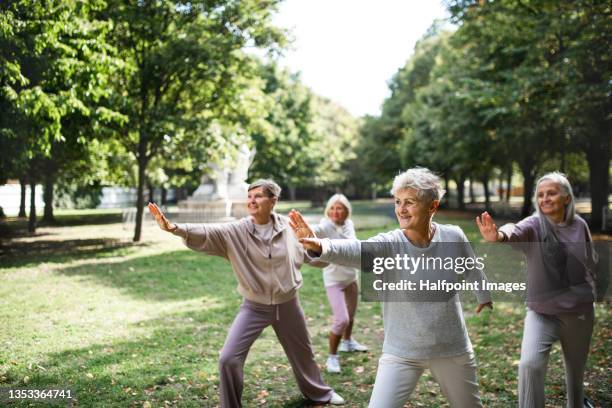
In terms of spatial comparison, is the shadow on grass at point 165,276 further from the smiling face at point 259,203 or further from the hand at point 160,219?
the hand at point 160,219

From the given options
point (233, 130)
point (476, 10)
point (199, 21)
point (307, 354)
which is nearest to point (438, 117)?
point (476, 10)

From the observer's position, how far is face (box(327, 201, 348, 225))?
6.58 m

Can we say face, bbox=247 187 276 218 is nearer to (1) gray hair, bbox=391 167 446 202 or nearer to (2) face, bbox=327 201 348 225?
(1) gray hair, bbox=391 167 446 202

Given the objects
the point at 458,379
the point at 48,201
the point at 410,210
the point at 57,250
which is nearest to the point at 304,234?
the point at 410,210

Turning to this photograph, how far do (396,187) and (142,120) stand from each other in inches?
550

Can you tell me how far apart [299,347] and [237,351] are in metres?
0.80

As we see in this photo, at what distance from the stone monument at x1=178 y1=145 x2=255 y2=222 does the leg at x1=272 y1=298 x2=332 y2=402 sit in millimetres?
17724

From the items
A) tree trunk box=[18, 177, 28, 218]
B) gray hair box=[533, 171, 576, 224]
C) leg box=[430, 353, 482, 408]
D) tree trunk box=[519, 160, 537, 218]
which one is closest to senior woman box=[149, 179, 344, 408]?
leg box=[430, 353, 482, 408]

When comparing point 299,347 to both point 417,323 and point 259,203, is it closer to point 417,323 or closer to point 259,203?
point 259,203

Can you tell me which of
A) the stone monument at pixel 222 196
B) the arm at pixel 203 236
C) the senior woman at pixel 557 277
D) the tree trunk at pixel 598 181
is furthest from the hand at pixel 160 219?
the tree trunk at pixel 598 181

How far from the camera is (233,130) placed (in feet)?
60.0

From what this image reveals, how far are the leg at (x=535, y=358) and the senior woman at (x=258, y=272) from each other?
1991mm

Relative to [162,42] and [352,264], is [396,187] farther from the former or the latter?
[162,42]

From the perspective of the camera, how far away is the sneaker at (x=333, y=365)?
6340mm
